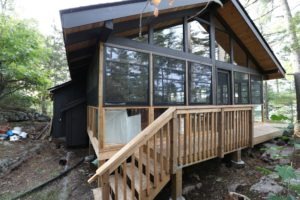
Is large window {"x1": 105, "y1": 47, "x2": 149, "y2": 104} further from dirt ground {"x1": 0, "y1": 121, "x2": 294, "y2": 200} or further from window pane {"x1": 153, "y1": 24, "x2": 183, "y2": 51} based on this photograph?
dirt ground {"x1": 0, "y1": 121, "x2": 294, "y2": 200}

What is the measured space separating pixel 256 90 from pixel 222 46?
9.68ft

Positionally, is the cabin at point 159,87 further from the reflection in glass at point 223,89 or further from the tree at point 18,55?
the tree at point 18,55

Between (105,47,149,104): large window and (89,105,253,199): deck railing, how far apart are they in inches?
46.6

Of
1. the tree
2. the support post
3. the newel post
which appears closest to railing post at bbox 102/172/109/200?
the newel post

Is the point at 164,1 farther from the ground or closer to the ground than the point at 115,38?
farther from the ground

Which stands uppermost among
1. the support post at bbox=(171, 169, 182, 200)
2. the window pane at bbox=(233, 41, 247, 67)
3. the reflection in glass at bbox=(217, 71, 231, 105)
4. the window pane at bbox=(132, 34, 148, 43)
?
the window pane at bbox=(233, 41, 247, 67)

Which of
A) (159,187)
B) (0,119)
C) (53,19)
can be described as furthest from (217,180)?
(53,19)

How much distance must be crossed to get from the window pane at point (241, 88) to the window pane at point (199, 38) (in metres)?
1.95

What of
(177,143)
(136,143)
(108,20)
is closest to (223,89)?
(177,143)

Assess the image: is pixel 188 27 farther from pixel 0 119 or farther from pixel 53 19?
pixel 53 19

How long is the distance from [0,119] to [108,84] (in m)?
8.88

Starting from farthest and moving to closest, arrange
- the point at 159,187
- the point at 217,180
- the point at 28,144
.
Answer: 1. the point at 28,144
2. the point at 217,180
3. the point at 159,187

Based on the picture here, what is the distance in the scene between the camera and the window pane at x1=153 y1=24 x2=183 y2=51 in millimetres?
5100

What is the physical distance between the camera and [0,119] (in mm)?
9680
